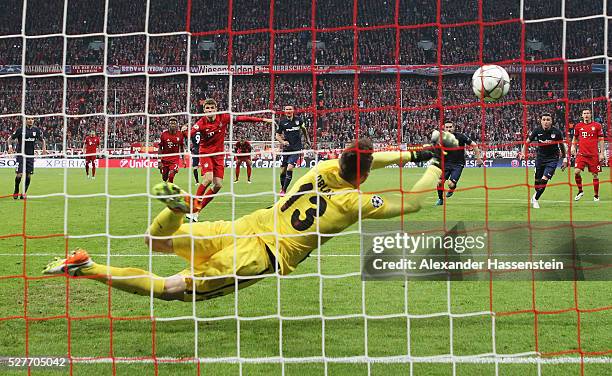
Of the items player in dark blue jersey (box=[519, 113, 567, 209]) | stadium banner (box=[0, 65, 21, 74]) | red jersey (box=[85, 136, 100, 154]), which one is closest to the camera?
player in dark blue jersey (box=[519, 113, 567, 209])

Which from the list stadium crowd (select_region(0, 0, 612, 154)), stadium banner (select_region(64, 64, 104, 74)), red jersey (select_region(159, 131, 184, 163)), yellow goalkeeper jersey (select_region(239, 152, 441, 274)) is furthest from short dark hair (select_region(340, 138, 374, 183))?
stadium crowd (select_region(0, 0, 612, 154))

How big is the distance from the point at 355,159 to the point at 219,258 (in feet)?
3.88

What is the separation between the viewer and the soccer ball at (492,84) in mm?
7522

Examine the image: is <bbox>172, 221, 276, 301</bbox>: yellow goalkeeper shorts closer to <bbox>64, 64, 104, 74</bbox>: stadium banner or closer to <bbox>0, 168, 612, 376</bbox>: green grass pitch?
<bbox>0, 168, 612, 376</bbox>: green grass pitch

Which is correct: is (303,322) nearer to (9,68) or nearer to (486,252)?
(486,252)

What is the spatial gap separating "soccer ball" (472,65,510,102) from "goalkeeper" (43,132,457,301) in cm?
279

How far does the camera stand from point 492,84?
7.68 metres

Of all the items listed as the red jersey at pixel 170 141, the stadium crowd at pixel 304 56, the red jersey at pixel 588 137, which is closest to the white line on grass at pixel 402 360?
the red jersey at pixel 588 137

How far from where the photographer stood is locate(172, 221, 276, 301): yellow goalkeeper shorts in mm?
4832

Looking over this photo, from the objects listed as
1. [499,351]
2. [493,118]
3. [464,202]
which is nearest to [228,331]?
[499,351]

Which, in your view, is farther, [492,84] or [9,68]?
[9,68]

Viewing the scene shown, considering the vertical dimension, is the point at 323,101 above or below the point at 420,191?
above

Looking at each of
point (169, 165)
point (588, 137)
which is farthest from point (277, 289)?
point (588, 137)

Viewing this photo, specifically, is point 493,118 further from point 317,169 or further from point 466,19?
point 317,169
